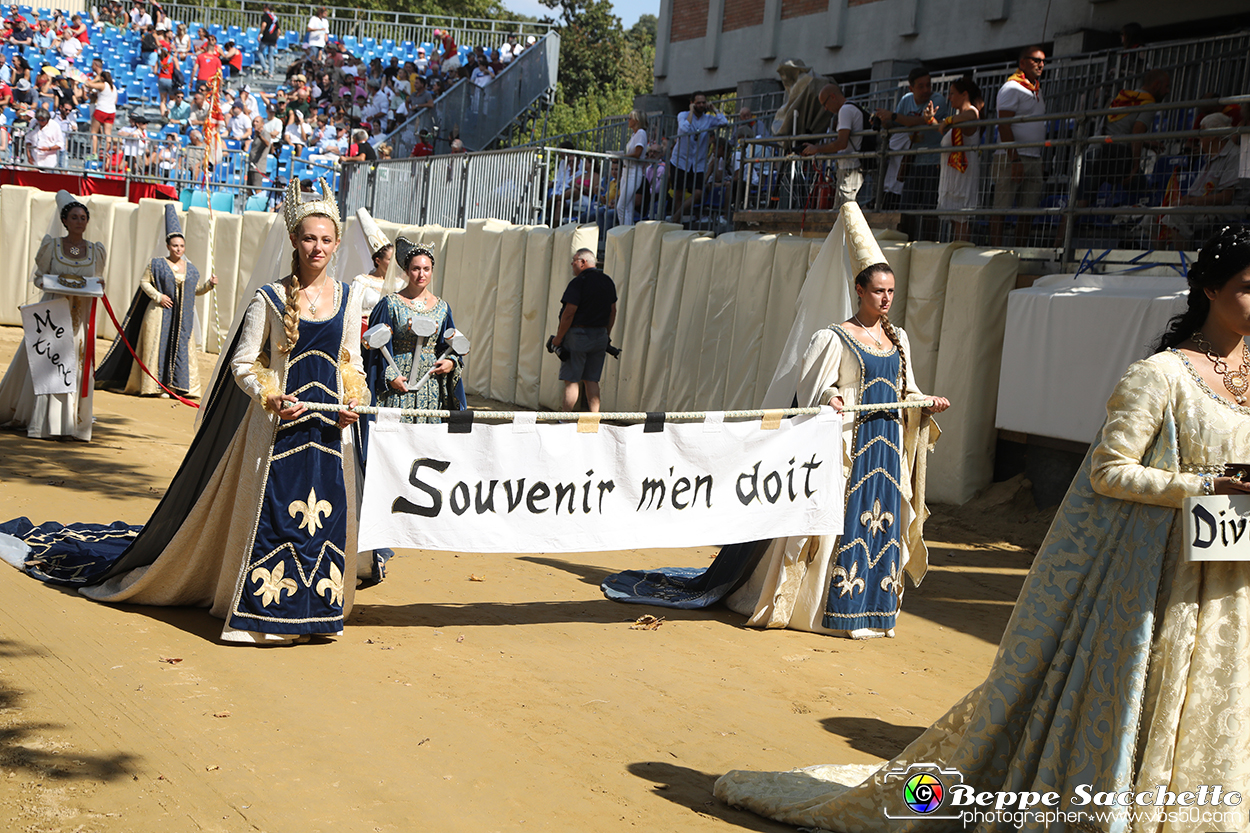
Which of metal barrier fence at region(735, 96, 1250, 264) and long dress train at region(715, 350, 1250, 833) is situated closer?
long dress train at region(715, 350, 1250, 833)

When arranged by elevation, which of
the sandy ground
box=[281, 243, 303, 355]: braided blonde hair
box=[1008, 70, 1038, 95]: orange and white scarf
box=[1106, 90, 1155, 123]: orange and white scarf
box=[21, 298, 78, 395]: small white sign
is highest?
box=[1008, 70, 1038, 95]: orange and white scarf

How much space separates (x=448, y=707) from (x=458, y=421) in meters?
1.37

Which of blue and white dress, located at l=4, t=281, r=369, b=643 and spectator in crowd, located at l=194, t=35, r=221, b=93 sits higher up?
spectator in crowd, located at l=194, t=35, r=221, b=93

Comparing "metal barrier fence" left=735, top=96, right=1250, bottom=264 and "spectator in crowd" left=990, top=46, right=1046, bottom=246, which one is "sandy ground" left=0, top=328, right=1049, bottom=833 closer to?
"metal barrier fence" left=735, top=96, right=1250, bottom=264

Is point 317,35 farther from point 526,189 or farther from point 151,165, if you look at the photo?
point 526,189

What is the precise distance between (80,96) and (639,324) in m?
16.5

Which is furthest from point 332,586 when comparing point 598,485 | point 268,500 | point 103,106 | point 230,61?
point 230,61

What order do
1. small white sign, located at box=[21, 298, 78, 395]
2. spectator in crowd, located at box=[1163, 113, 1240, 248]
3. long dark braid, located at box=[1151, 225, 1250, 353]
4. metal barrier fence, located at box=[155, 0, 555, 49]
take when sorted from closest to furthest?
1. long dark braid, located at box=[1151, 225, 1250, 353]
2. spectator in crowd, located at box=[1163, 113, 1240, 248]
3. small white sign, located at box=[21, 298, 78, 395]
4. metal barrier fence, located at box=[155, 0, 555, 49]

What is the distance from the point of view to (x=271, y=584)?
17.2 ft

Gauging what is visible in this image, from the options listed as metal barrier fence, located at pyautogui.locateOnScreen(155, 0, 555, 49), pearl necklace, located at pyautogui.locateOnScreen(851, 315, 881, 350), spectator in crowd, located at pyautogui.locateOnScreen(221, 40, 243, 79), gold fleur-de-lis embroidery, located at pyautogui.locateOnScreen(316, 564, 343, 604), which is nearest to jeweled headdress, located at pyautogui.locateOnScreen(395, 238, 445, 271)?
gold fleur-de-lis embroidery, located at pyautogui.locateOnScreen(316, 564, 343, 604)

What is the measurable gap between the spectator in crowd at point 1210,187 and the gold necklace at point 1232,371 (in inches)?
233

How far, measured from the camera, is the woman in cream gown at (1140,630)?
3.03 meters

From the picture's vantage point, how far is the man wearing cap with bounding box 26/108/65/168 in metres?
20.5

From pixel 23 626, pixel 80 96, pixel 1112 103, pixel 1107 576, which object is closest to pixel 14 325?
pixel 80 96
